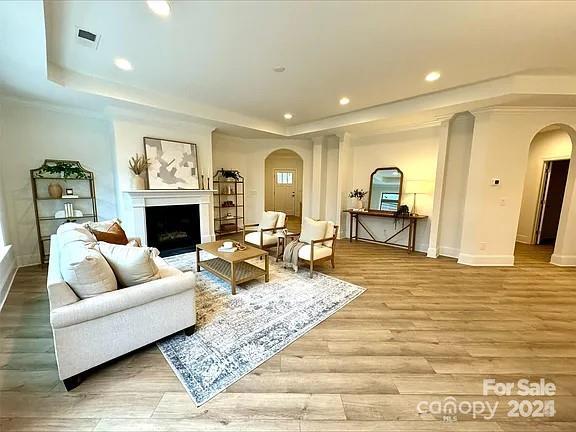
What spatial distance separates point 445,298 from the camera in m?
3.10

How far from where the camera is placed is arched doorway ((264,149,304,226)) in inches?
413

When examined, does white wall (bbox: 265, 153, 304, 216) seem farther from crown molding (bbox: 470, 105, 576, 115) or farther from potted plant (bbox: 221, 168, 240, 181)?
crown molding (bbox: 470, 105, 576, 115)

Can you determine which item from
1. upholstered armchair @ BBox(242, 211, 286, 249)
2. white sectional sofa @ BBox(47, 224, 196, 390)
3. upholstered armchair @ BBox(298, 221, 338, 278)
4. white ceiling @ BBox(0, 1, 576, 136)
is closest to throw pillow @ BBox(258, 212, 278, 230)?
upholstered armchair @ BBox(242, 211, 286, 249)

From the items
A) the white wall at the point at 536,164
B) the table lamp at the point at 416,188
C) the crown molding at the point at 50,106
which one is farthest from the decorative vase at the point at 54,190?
the white wall at the point at 536,164

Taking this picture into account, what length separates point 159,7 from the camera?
2080 mm

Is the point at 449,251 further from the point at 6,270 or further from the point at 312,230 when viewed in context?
the point at 6,270

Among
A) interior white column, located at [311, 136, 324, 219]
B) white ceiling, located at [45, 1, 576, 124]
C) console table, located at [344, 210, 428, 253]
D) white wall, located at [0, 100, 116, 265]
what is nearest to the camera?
white ceiling, located at [45, 1, 576, 124]

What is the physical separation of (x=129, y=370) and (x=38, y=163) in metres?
4.25

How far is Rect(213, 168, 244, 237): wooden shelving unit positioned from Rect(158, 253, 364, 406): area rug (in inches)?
121

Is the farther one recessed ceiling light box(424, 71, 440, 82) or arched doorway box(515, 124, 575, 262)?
arched doorway box(515, 124, 575, 262)

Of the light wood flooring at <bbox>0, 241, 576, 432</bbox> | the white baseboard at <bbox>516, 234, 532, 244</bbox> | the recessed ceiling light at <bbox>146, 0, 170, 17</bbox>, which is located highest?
the recessed ceiling light at <bbox>146, 0, 170, 17</bbox>

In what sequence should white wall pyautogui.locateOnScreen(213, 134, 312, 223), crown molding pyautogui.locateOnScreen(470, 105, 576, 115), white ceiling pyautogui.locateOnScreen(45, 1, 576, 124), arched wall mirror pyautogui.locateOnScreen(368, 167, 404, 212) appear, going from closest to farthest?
1. white ceiling pyautogui.locateOnScreen(45, 1, 576, 124)
2. crown molding pyautogui.locateOnScreen(470, 105, 576, 115)
3. arched wall mirror pyautogui.locateOnScreen(368, 167, 404, 212)
4. white wall pyautogui.locateOnScreen(213, 134, 312, 223)

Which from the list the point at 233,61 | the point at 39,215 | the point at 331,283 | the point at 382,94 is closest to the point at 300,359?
the point at 331,283

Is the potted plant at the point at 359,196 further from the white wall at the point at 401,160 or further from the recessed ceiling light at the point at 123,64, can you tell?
the recessed ceiling light at the point at 123,64
